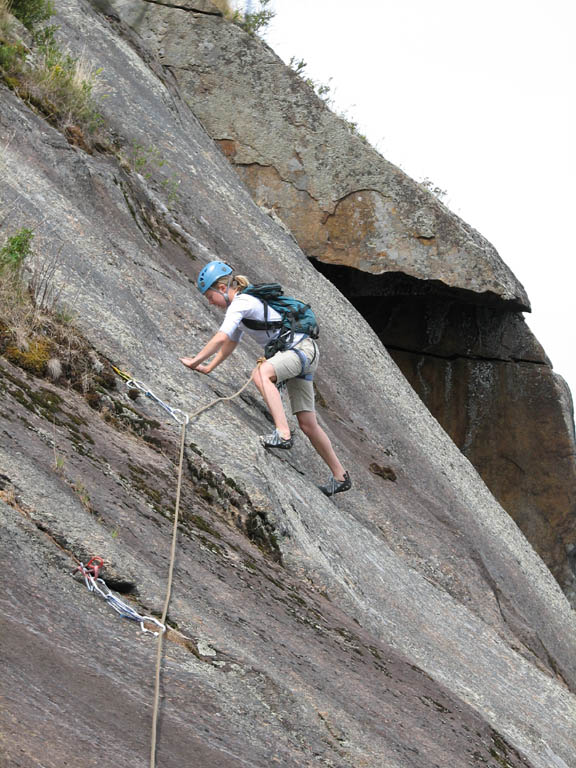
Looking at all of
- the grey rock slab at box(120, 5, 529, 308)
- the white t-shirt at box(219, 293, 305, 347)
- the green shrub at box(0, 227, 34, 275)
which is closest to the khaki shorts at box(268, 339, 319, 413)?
the white t-shirt at box(219, 293, 305, 347)

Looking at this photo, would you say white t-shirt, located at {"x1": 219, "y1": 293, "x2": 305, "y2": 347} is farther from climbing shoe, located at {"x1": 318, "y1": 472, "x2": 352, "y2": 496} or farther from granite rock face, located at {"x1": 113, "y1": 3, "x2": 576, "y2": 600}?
granite rock face, located at {"x1": 113, "y1": 3, "x2": 576, "y2": 600}

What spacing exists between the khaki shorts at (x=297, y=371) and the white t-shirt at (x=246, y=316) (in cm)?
11

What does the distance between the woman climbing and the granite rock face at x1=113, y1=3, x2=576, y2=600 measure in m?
6.85

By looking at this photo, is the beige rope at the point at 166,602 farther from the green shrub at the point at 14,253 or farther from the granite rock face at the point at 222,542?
the green shrub at the point at 14,253

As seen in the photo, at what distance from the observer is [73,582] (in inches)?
165

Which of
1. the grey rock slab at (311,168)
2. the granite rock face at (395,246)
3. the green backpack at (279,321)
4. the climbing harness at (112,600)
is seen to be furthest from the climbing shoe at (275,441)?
the grey rock slab at (311,168)

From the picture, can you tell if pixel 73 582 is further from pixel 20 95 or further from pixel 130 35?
pixel 130 35

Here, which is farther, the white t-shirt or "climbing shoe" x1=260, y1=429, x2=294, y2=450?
the white t-shirt

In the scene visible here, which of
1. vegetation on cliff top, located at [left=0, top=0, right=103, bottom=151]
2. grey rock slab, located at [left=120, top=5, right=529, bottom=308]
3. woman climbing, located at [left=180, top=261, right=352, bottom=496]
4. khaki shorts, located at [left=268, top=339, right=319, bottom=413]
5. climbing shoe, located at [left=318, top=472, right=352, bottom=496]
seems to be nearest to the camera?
woman climbing, located at [left=180, top=261, right=352, bottom=496]

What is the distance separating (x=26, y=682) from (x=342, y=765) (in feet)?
4.82

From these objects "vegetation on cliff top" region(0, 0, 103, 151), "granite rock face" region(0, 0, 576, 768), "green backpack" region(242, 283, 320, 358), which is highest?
"vegetation on cliff top" region(0, 0, 103, 151)

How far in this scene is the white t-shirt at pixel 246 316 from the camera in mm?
7410

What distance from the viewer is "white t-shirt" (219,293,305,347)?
24.3 ft

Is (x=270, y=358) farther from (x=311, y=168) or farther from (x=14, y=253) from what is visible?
(x=311, y=168)
